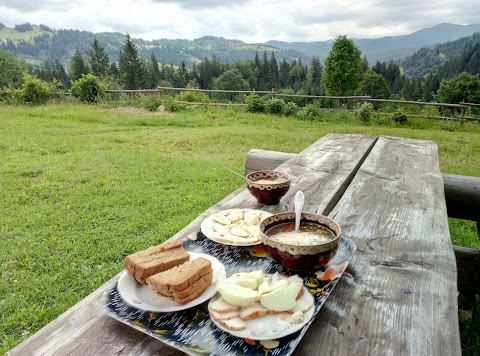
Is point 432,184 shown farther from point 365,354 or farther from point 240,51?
point 240,51

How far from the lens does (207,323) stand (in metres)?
0.88

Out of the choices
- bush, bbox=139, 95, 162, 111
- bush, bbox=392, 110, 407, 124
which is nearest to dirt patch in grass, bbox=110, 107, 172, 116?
bush, bbox=139, 95, 162, 111

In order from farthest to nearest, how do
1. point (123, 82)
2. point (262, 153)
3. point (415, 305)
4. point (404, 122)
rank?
point (123, 82) → point (404, 122) → point (262, 153) → point (415, 305)

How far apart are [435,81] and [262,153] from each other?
188 ft

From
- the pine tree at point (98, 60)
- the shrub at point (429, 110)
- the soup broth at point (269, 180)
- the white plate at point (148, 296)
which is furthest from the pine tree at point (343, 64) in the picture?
the pine tree at point (98, 60)

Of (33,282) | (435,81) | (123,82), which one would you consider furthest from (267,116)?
(435,81)

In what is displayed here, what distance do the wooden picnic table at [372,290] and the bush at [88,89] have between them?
43.9 feet

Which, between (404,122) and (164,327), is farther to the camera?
(404,122)

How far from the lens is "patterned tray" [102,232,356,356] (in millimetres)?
791

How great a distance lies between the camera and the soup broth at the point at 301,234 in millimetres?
1132

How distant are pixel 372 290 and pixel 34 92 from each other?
15178 mm

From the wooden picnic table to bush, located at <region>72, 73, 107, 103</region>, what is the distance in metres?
13.4

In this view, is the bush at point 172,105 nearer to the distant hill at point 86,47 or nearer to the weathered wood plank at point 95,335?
the weathered wood plank at point 95,335

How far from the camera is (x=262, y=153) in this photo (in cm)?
327
